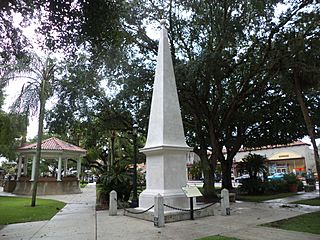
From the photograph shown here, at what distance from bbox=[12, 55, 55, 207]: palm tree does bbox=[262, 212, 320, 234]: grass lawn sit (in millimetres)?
13078

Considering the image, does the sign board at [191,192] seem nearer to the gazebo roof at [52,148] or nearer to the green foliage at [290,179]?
the green foliage at [290,179]

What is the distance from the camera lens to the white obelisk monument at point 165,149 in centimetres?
1102

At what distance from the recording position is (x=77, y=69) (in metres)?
17.6

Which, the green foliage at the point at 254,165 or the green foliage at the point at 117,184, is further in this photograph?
the green foliage at the point at 254,165

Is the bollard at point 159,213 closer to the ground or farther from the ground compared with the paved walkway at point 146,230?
farther from the ground

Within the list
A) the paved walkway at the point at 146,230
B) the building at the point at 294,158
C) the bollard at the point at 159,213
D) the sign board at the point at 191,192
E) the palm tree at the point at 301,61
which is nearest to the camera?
the paved walkway at the point at 146,230

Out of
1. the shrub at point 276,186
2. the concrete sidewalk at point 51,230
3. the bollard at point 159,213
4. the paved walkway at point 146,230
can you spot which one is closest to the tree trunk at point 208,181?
the paved walkway at point 146,230

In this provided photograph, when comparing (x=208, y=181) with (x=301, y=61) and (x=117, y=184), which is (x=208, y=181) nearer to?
(x=117, y=184)

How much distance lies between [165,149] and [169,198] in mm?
1889

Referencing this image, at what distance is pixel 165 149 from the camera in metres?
11.1

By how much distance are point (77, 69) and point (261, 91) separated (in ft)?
40.0

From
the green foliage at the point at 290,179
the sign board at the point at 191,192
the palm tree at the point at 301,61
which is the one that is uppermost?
the palm tree at the point at 301,61

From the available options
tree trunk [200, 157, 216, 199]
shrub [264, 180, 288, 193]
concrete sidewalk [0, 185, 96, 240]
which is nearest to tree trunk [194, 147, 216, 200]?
tree trunk [200, 157, 216, 199]

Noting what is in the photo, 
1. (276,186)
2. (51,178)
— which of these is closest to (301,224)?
(276,186)
